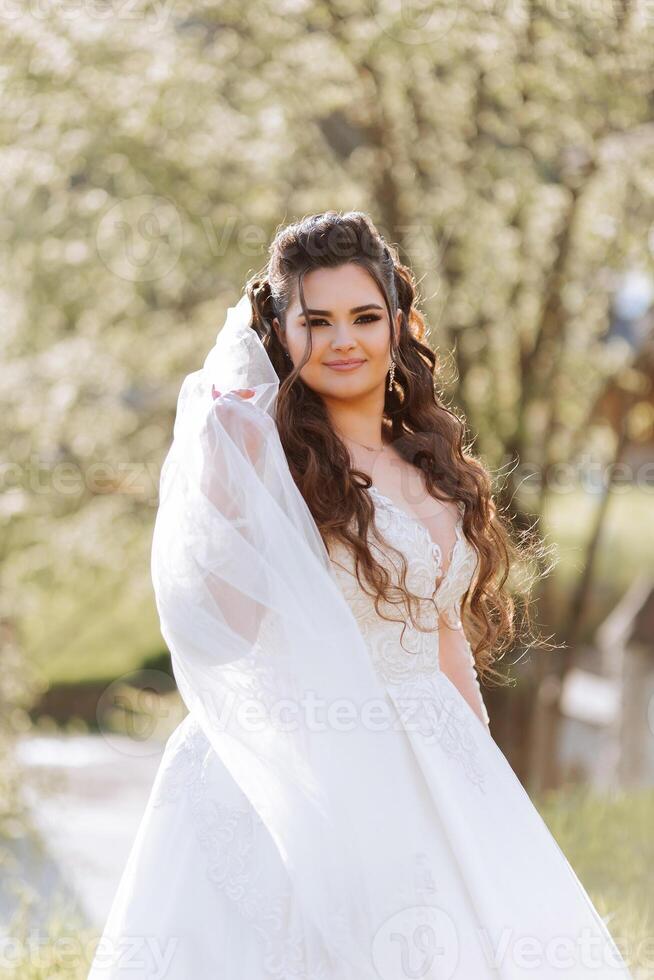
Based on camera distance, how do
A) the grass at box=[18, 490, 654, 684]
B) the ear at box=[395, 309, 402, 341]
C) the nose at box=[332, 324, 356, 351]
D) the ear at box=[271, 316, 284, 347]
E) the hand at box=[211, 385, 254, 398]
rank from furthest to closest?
1. the grass at box=[18, 490, 654, 684]
2. the ear at box=[395, 309, 402, 341]
3. the ear at box=[271, 316, 284, 347]
4. the nose at box=[332, 324, 356, 351]
5. the hand at box=[211, 385, 254, 398]

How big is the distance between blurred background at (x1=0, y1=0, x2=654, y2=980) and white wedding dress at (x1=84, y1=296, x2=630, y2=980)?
9.41 feet

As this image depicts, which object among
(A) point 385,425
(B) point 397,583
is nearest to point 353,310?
(A) point 385,425

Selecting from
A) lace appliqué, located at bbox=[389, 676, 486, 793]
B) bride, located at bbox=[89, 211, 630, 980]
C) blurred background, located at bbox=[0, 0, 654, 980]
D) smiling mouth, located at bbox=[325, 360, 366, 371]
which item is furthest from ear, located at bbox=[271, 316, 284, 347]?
blurred background, located at bbox=[0, 0, 654, 980]

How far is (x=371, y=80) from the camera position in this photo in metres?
7.20

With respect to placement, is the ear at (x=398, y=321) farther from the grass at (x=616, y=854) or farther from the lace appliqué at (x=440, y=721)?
the grass at (x=616, y=854)

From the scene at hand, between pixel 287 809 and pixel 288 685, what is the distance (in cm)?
22

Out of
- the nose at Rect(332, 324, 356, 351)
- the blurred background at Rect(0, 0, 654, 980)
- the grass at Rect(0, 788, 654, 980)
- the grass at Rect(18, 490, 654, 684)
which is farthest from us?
the grass at Rect(18, 490, 654, 684)

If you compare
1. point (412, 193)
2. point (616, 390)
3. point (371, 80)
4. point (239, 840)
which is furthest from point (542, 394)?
point (239, 840)

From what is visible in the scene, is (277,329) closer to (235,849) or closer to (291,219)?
(235,849)

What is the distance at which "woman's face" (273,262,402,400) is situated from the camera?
8.14 ft

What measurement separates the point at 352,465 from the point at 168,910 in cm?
95

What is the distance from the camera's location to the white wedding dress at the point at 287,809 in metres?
2.12

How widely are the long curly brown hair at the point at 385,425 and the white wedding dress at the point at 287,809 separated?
0.13 metres

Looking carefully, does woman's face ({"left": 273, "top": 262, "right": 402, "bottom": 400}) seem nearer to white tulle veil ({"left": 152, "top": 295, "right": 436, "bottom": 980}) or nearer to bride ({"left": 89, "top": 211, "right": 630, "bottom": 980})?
bride ({"left": 89, "top": 211, "right": 630, "bottom": 980})
